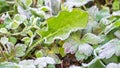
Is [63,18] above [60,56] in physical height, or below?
above

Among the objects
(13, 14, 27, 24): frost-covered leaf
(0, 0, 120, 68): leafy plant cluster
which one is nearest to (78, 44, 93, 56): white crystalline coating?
(0, 0, 120, 68): leafy plant cluster

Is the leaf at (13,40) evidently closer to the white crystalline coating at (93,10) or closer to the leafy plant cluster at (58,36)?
the leafy plant cluster at (58,36)

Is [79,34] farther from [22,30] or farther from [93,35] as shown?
[22,30]

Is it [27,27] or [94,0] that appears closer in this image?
[27,27]

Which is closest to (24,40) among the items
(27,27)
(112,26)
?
(27,27)

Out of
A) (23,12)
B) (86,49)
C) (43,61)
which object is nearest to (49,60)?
(43,61)

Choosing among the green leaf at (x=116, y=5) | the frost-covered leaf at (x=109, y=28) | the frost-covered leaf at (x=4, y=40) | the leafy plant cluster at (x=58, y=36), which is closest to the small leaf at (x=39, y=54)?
the leafy plant cluster at (x=58, y=36)

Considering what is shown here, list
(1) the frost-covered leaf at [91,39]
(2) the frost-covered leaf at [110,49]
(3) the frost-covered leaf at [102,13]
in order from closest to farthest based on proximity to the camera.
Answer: (2) the frost-covered leaf at [110,49] → (1) the frost-covered leaf at [91,39] → (3) the frost-covered leaf at [102,13]
